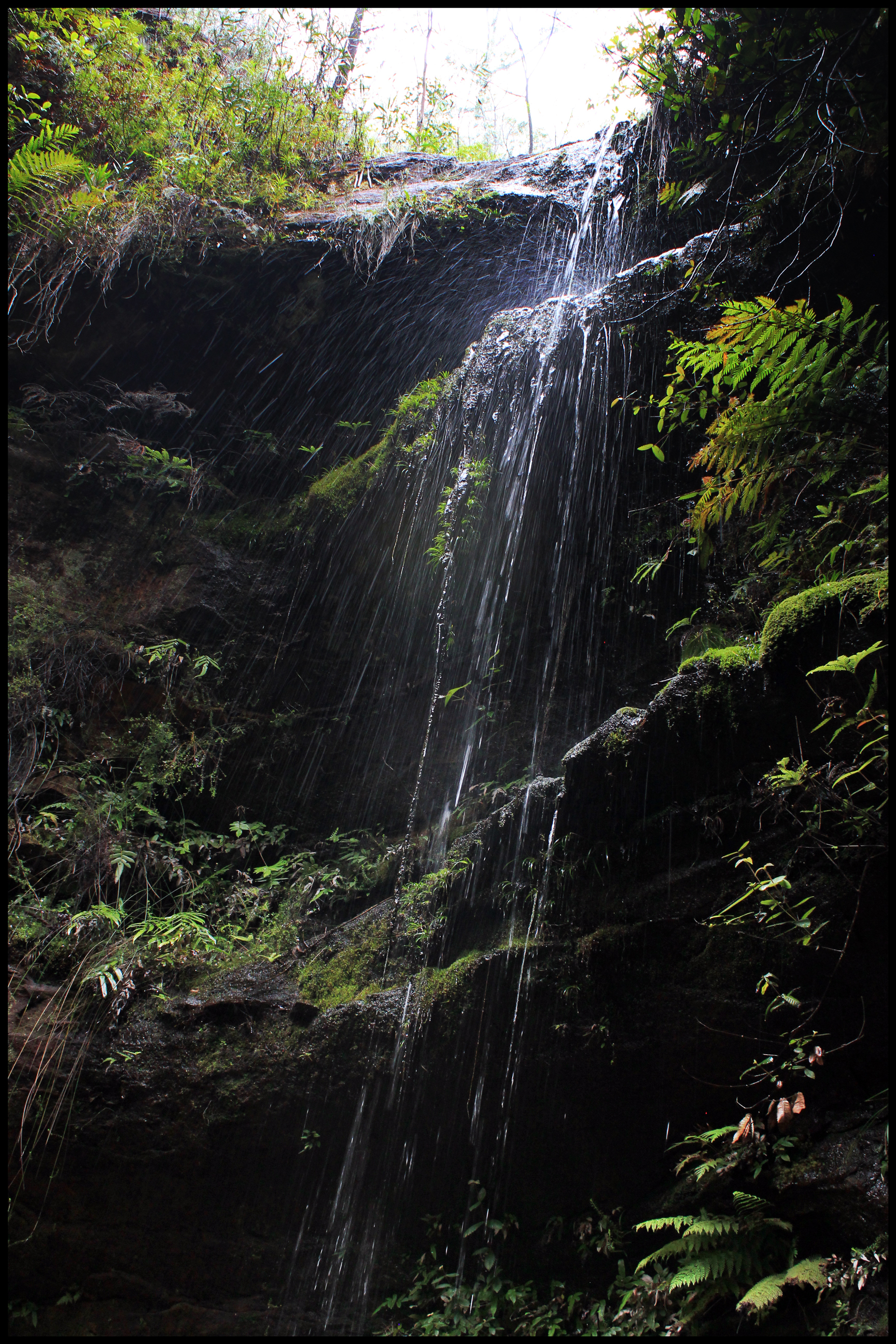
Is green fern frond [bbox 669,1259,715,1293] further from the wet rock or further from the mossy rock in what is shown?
the mossy rock

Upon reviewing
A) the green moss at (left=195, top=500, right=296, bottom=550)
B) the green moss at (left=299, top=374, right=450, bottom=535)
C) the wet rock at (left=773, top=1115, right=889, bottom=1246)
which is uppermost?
the green moss at (left=299, top=374, right=450, bottom=535)

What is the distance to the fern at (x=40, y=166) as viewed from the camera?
6.09m

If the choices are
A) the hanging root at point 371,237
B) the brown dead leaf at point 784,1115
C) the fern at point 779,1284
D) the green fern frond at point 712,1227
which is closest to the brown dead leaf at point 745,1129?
the brown dead leaf at point 784,1115

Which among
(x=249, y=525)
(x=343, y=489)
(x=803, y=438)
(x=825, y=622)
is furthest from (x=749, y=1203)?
(x=249, y=525)

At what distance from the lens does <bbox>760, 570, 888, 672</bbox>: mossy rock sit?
2928 mm

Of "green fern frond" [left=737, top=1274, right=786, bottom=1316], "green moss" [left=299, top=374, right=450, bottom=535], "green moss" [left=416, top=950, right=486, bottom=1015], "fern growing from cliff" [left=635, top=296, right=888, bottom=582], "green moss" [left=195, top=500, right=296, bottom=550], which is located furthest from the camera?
"green moss" [left=195, top=500, right=296, bottom=550]

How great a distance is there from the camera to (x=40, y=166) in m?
6.13

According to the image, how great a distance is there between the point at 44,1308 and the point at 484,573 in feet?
17.8

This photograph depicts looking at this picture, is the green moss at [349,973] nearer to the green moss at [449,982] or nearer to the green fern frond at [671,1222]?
the green moss at [449,982]

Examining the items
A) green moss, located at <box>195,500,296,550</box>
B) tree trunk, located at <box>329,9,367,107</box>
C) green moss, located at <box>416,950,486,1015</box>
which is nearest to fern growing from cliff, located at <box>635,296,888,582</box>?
green moss, located at <box>416,950,486,1015</box>

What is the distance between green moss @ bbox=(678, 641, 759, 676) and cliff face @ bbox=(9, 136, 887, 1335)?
2 centimetres

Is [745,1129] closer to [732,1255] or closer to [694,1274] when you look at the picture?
[732,1255]

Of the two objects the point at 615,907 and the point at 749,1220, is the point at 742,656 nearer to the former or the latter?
the point at 615,907

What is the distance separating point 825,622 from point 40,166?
7936 millimetres
